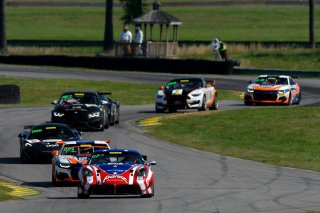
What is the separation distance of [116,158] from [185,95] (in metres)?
20.9

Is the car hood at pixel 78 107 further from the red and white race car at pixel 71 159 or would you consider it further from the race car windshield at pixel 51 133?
the red and white race car at pixel 71 159

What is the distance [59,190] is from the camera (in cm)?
2447

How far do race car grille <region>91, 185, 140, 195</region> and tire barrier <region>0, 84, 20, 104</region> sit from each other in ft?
92.1

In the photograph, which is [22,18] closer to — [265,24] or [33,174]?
[265,24]

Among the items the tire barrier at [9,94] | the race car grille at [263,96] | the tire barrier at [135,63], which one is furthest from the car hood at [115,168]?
the tire barrier at [135,63]

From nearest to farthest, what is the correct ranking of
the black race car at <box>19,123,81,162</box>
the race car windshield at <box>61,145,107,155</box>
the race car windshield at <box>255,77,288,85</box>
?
the race car windshield at <box>61,145,107,155</box>
the black race car at <box>19,123,81,162</box>
the race car windshield at <box>255,77,288,85</box>

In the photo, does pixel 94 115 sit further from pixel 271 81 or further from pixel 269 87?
pixel 271 81

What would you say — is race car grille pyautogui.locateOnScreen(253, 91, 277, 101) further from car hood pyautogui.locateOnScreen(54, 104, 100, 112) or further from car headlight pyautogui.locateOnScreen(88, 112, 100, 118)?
car headlight pyautogui.locateOnScreen(88, 112, 100, 118)

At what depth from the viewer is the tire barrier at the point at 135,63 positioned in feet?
208

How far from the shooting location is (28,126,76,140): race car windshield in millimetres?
30125

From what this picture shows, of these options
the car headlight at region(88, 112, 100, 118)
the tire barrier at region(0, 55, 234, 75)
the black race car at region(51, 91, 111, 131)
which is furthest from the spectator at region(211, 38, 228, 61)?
the car headlight at region(88, 112, 100, 118)

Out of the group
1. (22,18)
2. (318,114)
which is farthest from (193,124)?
(22,18)

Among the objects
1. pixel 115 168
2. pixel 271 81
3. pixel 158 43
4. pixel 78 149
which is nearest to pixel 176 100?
pixel 271 81

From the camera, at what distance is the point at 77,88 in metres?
58.2
